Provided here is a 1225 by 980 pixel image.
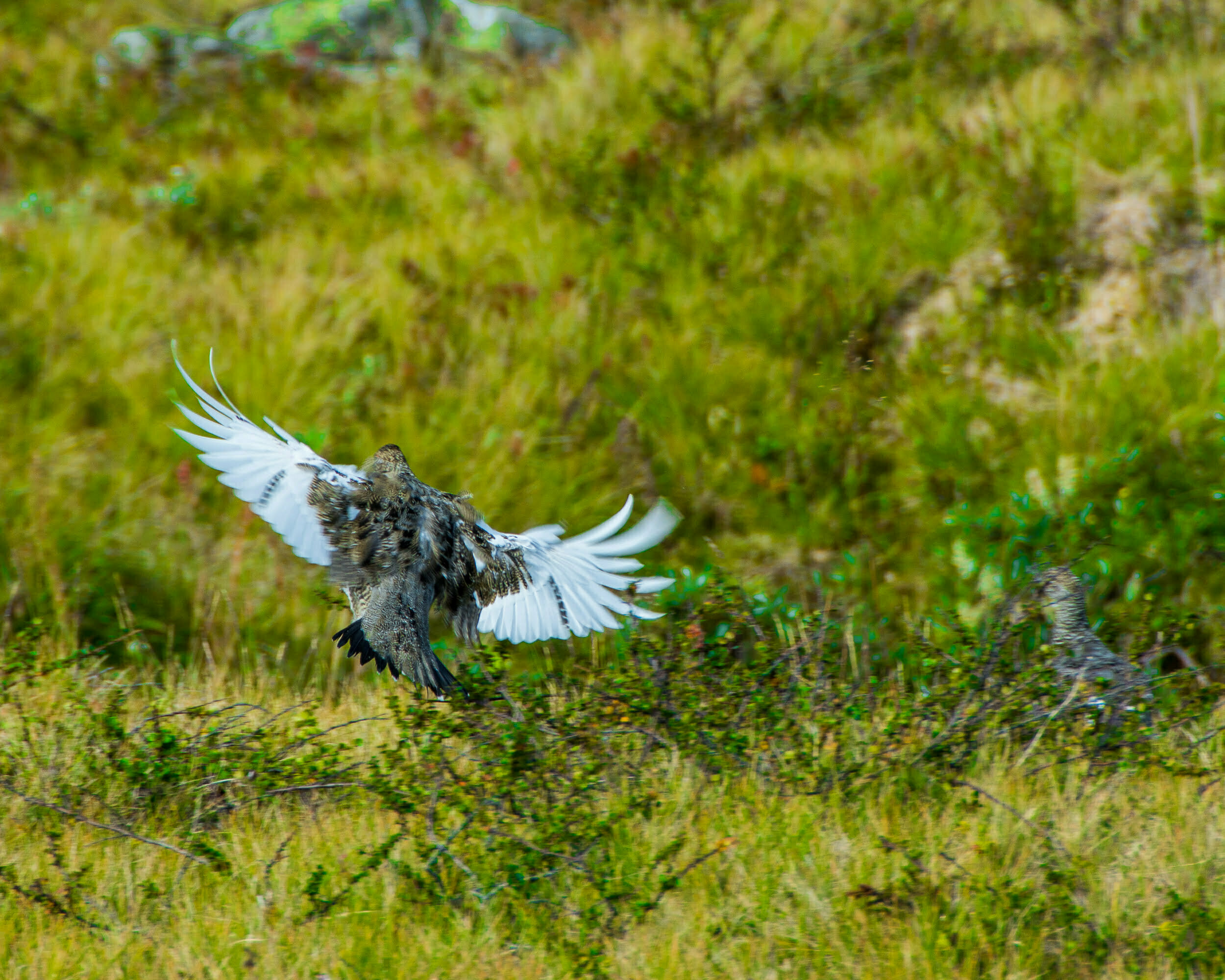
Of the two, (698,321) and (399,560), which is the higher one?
(698,321)

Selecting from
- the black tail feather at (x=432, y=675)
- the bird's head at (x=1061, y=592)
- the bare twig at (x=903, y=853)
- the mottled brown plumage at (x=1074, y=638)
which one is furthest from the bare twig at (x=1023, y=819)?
the black tail feather at (x=432, y=675)

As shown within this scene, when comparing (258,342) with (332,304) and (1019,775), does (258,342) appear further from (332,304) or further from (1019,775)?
(1019,775)

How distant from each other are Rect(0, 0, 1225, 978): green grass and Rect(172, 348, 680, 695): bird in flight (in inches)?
21.9

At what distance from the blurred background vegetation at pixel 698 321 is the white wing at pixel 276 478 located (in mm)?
1422

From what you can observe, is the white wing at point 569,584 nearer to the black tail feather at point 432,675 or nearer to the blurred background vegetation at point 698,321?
the black tail feather at point 432,675

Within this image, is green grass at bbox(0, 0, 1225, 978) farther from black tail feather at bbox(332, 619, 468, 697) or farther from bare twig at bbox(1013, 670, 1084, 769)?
black tail feather at bbox(332, 619, 468, 697)

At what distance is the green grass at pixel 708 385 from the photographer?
2771 mm

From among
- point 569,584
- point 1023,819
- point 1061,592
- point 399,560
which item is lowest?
point 1023,819

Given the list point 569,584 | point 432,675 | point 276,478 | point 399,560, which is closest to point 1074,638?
point 569,584

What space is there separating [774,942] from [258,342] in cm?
410

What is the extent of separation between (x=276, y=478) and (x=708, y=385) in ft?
8.95

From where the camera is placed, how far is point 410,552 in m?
3.27

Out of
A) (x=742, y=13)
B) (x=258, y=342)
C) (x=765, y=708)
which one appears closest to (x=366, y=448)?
(x=258, y=342)

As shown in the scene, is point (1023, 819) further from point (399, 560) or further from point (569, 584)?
point (399, 560)
